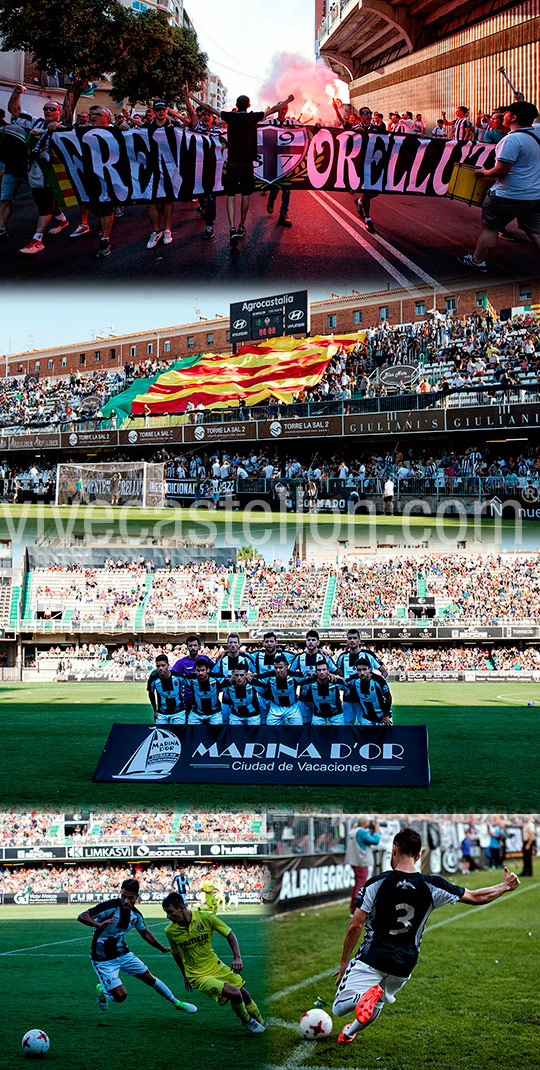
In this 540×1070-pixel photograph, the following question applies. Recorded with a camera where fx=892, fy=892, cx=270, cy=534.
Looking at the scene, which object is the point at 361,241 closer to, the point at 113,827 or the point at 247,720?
the point at 247,720

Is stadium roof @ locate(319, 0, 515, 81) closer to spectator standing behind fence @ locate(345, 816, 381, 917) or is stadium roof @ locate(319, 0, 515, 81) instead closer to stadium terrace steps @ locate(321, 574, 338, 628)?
stadium terrace steps @ locate(321, 574, 338, 628)

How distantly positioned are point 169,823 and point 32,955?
191cm

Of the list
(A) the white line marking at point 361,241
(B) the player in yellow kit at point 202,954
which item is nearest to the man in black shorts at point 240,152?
(A) the white line marking at point 361,241

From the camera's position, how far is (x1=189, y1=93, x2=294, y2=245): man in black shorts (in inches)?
733

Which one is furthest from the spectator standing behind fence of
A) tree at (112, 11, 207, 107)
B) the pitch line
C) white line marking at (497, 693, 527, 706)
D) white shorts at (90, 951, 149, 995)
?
tree at (112, 11, 207, 107)

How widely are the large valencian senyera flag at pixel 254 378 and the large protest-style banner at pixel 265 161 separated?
16.4 feet

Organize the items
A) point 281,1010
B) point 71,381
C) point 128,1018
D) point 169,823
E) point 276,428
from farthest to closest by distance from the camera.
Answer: point 71,381, point 276,428, point 169,823, point 128,1018, point 281,1010

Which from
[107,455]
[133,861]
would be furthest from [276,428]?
[133,861]

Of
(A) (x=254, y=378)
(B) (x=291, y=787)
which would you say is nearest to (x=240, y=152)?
(A) (x=254, y=378)

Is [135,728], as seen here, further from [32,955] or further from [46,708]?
[46,708]

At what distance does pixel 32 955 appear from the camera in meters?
4.43

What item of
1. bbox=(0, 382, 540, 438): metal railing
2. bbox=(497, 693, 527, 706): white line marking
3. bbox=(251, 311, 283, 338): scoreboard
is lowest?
bbox=(497, 693, 527, 706): white line marking

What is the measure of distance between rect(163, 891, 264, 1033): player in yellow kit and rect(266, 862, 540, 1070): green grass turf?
24cm

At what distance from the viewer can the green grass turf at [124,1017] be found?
3.29 m
